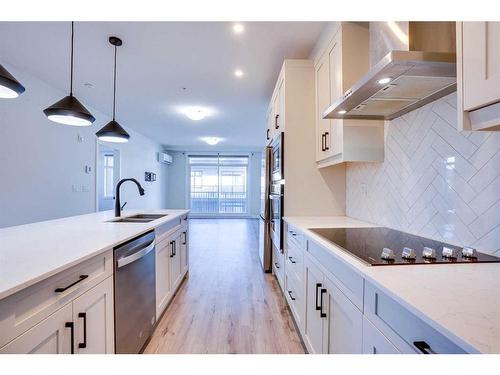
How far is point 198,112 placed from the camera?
14.3ft

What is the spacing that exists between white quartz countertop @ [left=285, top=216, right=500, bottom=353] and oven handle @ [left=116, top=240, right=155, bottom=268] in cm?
119

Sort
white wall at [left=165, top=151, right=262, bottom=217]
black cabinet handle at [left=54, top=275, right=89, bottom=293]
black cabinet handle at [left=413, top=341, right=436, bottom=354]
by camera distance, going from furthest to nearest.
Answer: white wall at [left=165, top=151, right=262, bottom=217] → black cabinet handle at [left=54, top=275, right=89, bottom=293] → black cabinet handle at [left=413, top=341, right=436, bottom=354]

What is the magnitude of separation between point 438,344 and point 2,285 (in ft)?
4.01

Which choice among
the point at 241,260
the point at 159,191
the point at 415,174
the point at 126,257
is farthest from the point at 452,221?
the point at 159,191

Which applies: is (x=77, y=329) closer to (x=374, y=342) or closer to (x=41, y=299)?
(x=41, y=299)

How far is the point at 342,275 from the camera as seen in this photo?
44.8 inches

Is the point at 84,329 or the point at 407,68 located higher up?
the point at 407,68

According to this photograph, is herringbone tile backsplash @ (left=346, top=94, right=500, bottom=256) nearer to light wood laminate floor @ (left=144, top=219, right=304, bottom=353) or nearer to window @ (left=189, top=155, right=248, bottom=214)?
light wood laminate floor @ (left=144, top=219, right=304, bottom=353)

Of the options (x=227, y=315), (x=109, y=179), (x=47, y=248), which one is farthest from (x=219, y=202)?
(x=47, y=248)

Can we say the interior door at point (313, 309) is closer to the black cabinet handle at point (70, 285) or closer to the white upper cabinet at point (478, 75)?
the white upper cabinet at point (478, 75)

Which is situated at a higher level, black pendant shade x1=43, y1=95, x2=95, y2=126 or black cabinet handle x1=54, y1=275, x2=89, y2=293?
black pendant shade x1=43, y1=95, x2=95, y2=126

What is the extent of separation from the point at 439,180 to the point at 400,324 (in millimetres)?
996

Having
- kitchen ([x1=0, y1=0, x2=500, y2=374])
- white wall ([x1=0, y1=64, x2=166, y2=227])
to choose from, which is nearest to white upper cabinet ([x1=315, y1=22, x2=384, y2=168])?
kitchen ([x1=0, y1=0, x2=500, y2=374])

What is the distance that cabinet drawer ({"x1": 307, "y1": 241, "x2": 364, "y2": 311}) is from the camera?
3.23 ft
